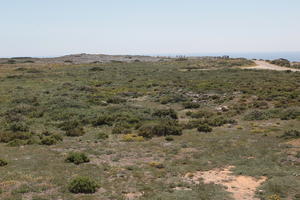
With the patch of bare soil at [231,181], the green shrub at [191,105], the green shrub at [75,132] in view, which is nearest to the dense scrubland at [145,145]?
the green shrub at [75,132]

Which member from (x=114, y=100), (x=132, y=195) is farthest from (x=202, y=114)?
(x=132, y=195)

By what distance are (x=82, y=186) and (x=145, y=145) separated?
7474mm

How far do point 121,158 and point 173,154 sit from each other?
9.18 ft

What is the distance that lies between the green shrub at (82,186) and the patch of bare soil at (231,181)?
12.9 ft

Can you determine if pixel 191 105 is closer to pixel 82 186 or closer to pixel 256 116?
pixel 256 116

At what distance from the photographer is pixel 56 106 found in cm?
3030

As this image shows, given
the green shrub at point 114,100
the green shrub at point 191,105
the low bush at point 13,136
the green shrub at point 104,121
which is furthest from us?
the green shrub at point 114,100

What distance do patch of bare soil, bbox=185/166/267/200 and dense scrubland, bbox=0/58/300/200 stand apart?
263 millimetres

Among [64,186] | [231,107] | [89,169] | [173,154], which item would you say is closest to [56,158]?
[89,169]

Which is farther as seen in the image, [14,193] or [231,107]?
[231,107]

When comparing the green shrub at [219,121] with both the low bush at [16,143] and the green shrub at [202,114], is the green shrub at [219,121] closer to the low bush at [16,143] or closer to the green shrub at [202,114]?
the green shrub at [202,114]

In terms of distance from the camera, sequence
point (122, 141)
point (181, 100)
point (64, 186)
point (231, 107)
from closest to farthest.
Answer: point (64, 186), point (122, 141), point (231, 107), point (181, 100)

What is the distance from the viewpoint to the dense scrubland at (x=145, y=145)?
11359 mm

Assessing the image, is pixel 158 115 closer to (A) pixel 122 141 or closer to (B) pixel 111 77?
(A) pixel 122 141
